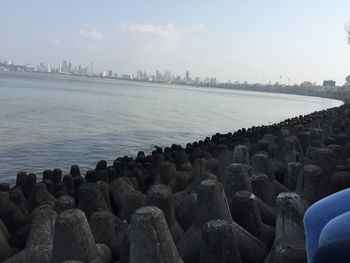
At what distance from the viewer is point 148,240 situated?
266cm

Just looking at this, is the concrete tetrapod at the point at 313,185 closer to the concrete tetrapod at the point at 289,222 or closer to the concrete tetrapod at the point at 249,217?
the concrete tetrapod at the point at 249,217

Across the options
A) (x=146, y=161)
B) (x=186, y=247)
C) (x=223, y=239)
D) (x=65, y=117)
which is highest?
(x=223, y=239)

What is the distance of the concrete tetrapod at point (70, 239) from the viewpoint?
284 centimetres

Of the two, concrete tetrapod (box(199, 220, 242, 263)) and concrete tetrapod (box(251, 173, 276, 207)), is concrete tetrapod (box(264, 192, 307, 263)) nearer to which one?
concrete tetrapod (box(199, 220, 242, 263))

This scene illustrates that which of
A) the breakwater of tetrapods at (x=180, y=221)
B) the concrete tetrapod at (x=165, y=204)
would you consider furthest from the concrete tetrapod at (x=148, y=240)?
the concrete tetrapod at (x=165, y=204)

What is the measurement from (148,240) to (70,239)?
1.89 ft

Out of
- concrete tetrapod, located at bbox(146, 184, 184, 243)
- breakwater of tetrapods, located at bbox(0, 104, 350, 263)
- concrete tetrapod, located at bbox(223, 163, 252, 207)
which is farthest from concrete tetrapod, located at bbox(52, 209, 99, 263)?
concrete tetrapod, located at bbox(223, 163, 252, 207)

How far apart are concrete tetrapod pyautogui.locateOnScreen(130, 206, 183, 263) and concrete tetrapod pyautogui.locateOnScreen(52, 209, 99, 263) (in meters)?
0.41

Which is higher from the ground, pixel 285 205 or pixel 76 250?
pixel 285 205

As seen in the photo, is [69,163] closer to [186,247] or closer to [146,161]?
[146,161]

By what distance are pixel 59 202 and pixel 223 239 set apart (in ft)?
7.99

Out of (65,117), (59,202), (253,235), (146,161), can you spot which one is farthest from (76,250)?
(65,117)

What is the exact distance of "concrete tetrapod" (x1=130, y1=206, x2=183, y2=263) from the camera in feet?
8.69

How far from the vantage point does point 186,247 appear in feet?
10.5
